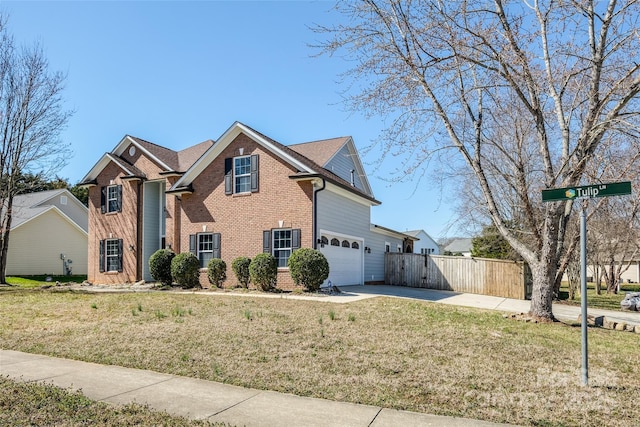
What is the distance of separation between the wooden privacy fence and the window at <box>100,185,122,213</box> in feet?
47.5

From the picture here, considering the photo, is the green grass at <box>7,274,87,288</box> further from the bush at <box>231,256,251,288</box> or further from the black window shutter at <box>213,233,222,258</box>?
the bush at <box>231,256,251,288</box>

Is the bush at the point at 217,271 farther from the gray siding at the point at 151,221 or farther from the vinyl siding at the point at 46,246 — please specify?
the vinyl siding at the point at 46,246

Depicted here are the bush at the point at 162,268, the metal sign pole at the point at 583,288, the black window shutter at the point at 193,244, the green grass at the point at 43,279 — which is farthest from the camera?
the green grass at the point at 43,279

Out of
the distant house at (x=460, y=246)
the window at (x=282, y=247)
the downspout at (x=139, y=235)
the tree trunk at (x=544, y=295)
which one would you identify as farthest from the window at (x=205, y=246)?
the distant house at (x=460, y=246)

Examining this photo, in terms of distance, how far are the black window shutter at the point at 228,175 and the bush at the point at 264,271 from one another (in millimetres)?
3919

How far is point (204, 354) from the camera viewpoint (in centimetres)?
732

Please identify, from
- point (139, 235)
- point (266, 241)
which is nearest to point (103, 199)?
point (139, 235)

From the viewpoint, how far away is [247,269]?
58.0 ft

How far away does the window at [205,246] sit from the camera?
1936cm

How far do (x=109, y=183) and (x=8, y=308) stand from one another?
41.5 ft

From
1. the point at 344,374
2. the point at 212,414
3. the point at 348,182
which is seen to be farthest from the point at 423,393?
the point at 348,182

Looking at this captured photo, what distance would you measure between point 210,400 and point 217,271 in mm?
13594

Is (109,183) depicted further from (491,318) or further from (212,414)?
(212,414)

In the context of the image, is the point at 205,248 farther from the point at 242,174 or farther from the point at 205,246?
the point at 242,174
